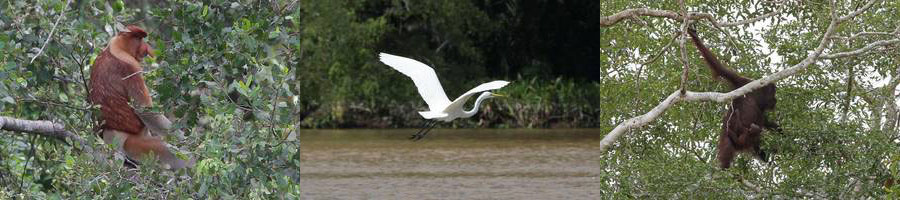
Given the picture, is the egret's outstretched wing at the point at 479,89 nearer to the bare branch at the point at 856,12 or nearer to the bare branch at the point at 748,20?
the bare branch at the point at 748,20

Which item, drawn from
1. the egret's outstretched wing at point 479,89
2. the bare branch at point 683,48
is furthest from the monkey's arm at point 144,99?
the bare branch at point 683,48

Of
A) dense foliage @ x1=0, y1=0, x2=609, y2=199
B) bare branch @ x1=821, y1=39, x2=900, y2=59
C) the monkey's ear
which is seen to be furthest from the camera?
bare branch @ x1=821, y1=39, x2=900, y2=59

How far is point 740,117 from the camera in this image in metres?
5.95

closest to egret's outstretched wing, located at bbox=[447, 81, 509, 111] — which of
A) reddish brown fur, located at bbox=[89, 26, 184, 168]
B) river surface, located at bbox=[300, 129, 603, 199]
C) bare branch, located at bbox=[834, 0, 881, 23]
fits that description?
reddish brown fur, located at bbox=[89, 26, 184, 168]

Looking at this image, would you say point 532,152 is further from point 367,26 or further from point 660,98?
point 660,98

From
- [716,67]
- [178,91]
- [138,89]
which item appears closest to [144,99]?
[138,89]

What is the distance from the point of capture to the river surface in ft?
37.6

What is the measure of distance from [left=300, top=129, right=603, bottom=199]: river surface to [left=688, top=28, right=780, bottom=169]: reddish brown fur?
473 centimetres

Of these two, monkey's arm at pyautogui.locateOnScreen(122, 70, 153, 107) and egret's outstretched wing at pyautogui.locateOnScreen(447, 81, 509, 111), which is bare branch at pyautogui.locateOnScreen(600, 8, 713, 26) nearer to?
egret's outstretched wing at pyautogui.locateOnScreen(447, 81, 509, 111)

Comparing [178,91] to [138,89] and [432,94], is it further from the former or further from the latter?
[432,94]

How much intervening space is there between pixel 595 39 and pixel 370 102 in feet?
9.45

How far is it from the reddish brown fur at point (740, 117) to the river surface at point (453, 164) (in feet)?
15.5

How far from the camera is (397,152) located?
13.8m

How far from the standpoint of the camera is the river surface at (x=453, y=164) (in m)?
11.4
